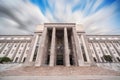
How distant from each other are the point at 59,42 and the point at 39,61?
10310 mm

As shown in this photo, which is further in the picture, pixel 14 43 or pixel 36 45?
pixel 14 43

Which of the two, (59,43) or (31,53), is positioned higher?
(59,43)

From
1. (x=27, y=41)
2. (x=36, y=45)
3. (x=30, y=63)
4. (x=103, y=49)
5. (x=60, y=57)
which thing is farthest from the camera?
(x=27, y=41)

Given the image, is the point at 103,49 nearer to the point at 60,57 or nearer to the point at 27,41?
the point at 60,57

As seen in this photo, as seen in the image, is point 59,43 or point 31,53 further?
point 59,43

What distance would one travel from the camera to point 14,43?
33.8 meters

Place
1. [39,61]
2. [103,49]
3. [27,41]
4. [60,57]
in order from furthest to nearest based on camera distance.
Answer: [27,41]
[103,49]
[60,57]
[39,61]

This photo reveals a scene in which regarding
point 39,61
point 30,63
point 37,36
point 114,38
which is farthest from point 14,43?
point 114,38

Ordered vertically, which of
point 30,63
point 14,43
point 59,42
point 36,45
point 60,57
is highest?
point 14,43

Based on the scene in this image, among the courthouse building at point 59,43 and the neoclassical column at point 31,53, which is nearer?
the neoclassical column at point 31,53

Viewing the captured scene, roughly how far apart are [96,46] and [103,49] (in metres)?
2.78

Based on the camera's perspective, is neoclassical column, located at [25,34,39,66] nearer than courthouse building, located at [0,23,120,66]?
Yes

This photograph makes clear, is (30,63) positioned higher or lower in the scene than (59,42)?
lower

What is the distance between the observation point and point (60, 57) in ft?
74.4
